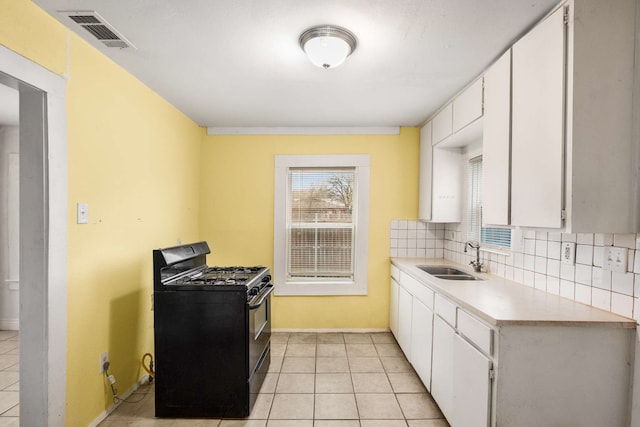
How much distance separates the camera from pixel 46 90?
5.53 ft

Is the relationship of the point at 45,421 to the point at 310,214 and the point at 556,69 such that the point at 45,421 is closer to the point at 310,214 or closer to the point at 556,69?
the point at 310,214

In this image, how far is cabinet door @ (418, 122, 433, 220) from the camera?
3.45m

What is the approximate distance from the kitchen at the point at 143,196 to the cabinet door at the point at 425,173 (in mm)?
120

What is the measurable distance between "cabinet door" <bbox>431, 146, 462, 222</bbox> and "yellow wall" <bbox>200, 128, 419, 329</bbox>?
1.52 ft

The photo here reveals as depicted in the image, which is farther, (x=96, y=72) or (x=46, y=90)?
(x=96, y=72)

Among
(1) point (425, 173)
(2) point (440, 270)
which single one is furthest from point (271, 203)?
(2) point (440, 270)

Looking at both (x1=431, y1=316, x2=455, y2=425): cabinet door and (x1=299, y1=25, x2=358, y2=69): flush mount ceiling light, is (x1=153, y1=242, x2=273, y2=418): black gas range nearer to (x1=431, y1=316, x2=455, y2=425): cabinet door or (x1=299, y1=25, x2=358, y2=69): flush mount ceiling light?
(x1=431, y1=316, x2=455, y2=425): cabinet door

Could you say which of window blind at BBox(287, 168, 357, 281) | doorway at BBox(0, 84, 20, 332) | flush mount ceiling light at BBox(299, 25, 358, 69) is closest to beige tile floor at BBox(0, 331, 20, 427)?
doorway at BBox(0, 84, 20, 332)

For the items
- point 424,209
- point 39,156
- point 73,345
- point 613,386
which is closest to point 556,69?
point 613,386

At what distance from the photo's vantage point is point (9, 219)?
3701mm

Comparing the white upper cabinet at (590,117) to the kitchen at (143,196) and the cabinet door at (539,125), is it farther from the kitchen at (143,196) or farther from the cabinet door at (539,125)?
the kitchen at (143,196)

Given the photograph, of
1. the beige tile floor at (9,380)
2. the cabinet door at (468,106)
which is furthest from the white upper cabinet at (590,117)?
the beige tile floor at (9,380)

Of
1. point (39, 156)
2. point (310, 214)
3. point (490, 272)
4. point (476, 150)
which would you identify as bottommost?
point (490, 272)

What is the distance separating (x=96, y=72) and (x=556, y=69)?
2.62 metres
